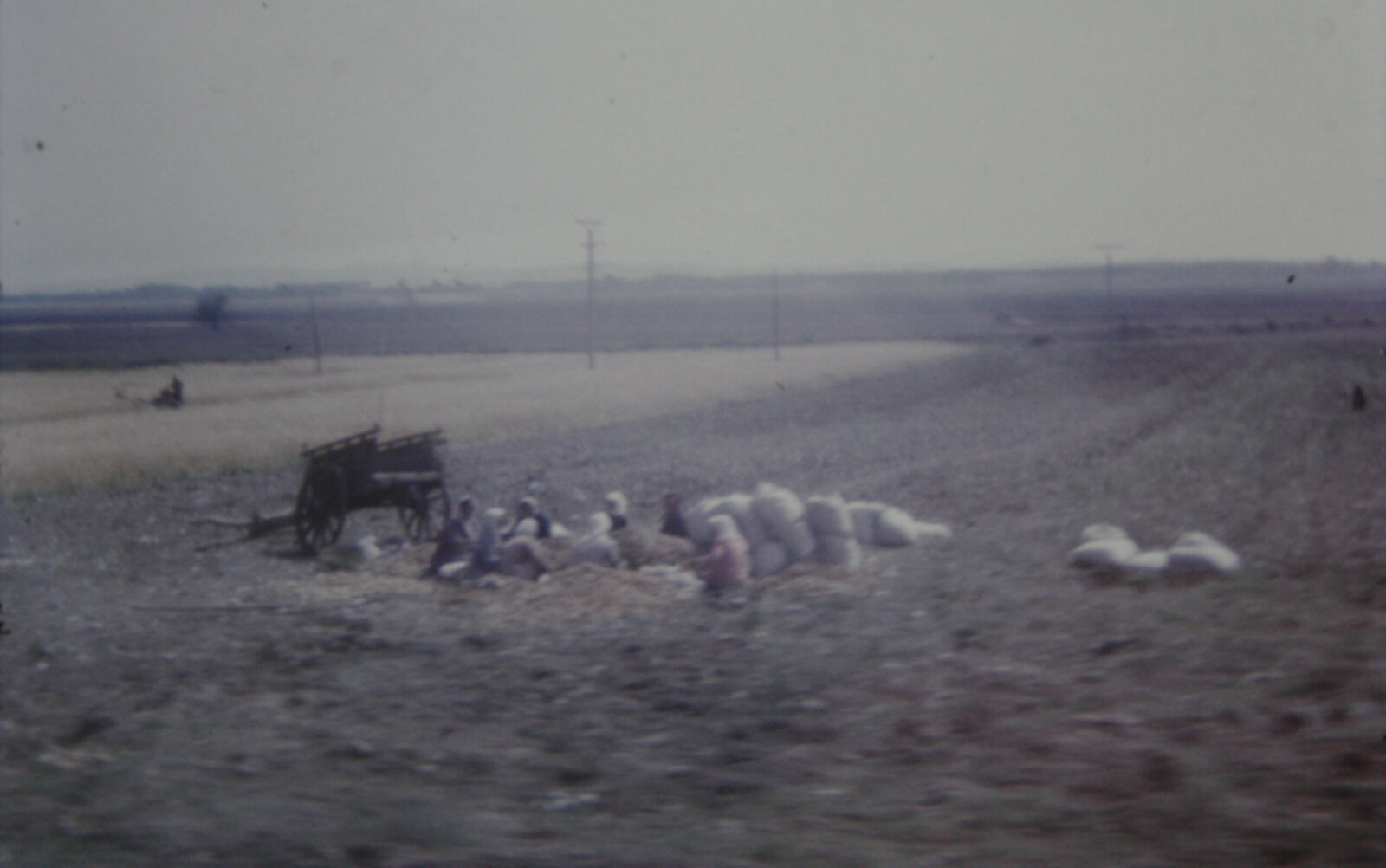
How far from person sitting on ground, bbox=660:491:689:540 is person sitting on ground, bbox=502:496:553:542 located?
1033 millimetres

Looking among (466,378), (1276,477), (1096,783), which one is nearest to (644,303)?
(466,378)

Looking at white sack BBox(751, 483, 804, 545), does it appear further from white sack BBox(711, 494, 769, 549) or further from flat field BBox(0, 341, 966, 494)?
flat field BBox(0, 341, 966, 494)

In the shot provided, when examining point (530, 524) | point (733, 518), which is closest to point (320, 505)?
point (530, 524)

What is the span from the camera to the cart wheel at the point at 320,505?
12898 mm

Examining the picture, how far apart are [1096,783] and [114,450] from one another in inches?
A: 799

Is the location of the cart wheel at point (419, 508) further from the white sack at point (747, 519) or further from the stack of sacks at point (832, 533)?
the stack of sacks at point (832, 533)

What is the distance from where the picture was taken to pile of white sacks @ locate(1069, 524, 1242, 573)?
7.62 m

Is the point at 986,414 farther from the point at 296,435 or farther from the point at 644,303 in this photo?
the point at 644,303

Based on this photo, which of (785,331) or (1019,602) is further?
(785,331)

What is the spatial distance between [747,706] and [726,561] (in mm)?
3485

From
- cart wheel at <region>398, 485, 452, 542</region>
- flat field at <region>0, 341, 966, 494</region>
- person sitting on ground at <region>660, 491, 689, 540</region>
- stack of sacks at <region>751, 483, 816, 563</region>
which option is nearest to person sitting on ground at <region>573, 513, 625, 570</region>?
person sitting on ground at <region>660, 491, 689, 540</region>

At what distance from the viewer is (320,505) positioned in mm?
12953

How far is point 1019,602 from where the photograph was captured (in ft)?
23.9

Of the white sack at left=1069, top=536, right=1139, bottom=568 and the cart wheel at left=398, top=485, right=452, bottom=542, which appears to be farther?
the cart wheel at left=398, top=485, right=452, bottom=542
